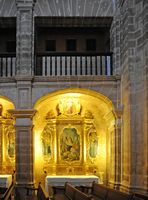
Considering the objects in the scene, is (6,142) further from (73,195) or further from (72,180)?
(73,195)

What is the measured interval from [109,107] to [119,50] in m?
2.10

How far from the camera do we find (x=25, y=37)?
17422mm

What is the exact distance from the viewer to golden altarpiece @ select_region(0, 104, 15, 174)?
19656 millimetres

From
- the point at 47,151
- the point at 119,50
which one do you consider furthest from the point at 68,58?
the point at 47,151

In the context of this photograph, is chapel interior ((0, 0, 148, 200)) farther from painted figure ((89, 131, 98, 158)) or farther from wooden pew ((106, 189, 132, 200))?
wooden pew ((106, 189, 132, 200))

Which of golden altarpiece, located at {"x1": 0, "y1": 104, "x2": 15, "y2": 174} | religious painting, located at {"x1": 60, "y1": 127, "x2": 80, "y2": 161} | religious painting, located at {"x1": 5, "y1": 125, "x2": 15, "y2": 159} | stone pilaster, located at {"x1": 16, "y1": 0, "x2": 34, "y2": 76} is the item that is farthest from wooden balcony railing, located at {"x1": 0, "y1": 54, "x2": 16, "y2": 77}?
religious painting, located at {"x1": 60, "y1": 127, "x2": 80, "y2": 161}

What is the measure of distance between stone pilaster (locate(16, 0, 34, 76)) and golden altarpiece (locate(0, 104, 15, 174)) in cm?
291

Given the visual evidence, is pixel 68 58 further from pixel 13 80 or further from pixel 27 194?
pixel 27 194

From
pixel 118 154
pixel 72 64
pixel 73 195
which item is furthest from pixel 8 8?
pixel 73 195

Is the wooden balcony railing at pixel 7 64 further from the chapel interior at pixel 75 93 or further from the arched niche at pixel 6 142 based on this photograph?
the arched niche at pixel 6 142

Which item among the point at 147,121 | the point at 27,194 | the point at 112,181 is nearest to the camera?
the point at 147,121

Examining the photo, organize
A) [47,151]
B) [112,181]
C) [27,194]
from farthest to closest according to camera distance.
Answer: [47,151] < [112,181] < [27,194]

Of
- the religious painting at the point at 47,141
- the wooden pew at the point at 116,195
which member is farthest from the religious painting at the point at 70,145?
the wooden pew at the point at 116,195

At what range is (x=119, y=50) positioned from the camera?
57.3 feet
